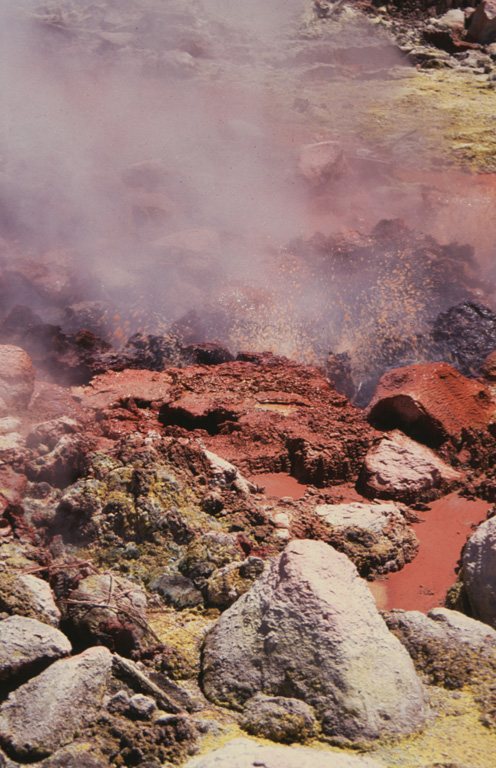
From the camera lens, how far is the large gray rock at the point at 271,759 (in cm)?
231

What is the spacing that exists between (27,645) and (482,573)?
2073 millimetres

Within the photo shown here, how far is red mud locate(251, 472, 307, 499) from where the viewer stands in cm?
533

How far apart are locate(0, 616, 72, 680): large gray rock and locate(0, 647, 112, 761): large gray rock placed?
4 centimetres

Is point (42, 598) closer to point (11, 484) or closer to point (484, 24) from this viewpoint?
point (11, 484)

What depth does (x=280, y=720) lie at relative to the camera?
269 centimetres

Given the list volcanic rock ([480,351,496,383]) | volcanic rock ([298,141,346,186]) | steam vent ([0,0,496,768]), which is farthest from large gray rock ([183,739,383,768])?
volcanic rock ([298,141,346,186])

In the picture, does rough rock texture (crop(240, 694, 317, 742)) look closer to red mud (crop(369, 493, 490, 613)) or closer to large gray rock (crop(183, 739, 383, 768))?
large gray rock (crop(183, 739, 383, 768))

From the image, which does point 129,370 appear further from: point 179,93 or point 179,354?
point 179,93

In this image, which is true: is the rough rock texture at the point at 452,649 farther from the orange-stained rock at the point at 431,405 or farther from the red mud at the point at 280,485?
the orange-stained rock at the point at 431,405

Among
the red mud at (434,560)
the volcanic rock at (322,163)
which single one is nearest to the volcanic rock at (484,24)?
the volcanic rock at (322,163)

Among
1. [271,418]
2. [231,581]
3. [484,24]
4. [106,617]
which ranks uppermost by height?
[484,24]

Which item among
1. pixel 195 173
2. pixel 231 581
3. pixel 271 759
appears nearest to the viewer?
pixel 271 759

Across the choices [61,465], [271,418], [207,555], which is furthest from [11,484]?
[271,418]

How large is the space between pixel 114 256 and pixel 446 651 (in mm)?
7344
